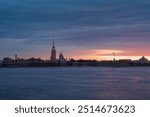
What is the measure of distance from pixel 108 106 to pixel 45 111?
5.66 feet

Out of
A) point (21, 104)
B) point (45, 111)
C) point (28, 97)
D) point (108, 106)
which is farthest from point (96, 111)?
point (28, 97)

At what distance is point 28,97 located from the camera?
20.9 metres

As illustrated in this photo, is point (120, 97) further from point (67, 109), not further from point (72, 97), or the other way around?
point (67, 109)

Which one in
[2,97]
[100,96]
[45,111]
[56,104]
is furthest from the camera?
[100,96]

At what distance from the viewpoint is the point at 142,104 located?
11234mm

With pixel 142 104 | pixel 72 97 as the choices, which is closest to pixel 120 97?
pixel 72 97

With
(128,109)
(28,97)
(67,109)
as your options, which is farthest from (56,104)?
(28,97)

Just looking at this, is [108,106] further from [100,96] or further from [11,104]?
[100,96]

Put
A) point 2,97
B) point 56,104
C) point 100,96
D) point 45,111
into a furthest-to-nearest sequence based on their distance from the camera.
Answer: point 100,96 → point 2,97 → point 56,104 → point 45,111

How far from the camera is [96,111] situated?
33.3 ft

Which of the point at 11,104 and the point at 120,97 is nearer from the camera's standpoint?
the point at 11,104

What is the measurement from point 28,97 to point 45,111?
36.2ft

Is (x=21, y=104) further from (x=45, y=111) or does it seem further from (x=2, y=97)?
(x=2, y=97)

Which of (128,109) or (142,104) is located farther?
(142,104)
